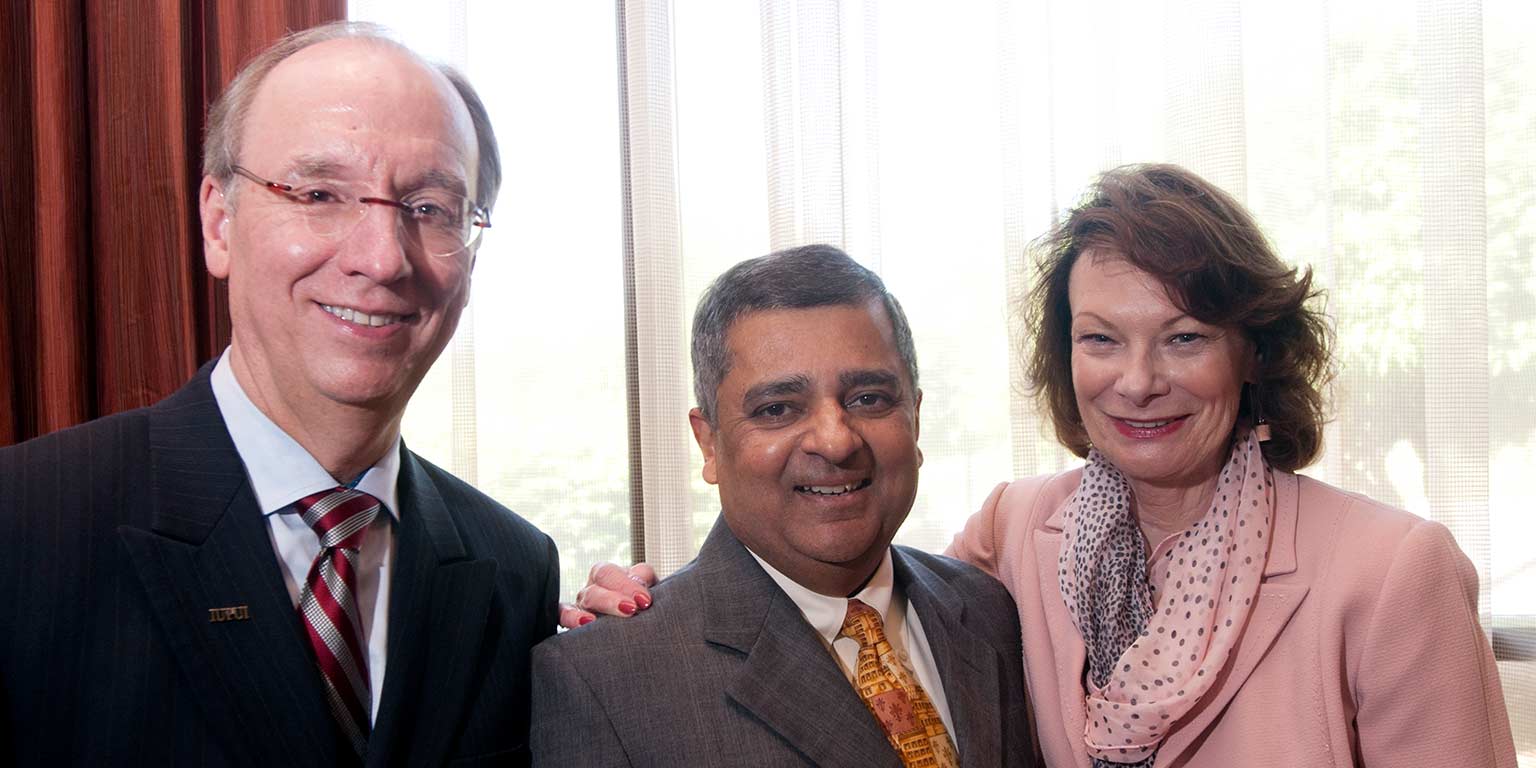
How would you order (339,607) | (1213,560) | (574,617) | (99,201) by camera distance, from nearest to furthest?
(339,607), (574,617), (1213,560), (99,201)

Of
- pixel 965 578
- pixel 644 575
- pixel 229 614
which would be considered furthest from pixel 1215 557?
pixel 229 614

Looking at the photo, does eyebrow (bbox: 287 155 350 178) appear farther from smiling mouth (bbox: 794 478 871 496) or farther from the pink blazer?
the pink blazer

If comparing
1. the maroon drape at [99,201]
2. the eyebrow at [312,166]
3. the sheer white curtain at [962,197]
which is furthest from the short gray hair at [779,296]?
the maroon drape at [99,201]

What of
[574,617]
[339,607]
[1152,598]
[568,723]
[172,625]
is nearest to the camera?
[172,625]

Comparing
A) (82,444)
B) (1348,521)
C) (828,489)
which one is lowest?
(1348,521)

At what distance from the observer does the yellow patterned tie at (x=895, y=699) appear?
168 centimetres

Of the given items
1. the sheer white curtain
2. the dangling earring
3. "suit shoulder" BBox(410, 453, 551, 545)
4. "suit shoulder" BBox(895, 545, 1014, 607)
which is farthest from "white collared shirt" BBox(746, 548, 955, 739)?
the sheer white curtain

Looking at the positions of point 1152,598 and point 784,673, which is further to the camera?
point 1152,598

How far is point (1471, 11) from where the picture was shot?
260 cm

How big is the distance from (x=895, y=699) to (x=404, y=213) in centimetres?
97

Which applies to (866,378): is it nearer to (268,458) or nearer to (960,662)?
(960,662)

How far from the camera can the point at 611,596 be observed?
5.83ft

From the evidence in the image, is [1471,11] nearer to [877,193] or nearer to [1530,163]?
[1530,163]

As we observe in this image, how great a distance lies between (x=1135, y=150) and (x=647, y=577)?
163cm
